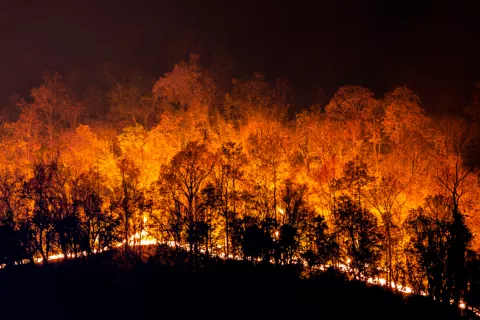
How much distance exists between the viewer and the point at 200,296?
1689cm

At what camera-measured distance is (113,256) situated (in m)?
23.7

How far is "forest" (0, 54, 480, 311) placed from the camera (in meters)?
20.2

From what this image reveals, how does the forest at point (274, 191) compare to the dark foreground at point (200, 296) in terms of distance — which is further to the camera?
the forest at point (274, 191)

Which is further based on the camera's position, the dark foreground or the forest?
the forest

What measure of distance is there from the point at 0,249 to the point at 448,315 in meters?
22.1

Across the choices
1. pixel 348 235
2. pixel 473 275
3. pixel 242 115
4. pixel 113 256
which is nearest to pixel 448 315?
pixel 473 275

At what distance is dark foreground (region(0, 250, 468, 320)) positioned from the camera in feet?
52.1

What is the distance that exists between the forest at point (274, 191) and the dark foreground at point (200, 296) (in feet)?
4.86

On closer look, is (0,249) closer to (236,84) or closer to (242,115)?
(242,115)

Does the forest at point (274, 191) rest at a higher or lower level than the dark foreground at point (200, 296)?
higher

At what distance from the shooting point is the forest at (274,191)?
66.2 feet

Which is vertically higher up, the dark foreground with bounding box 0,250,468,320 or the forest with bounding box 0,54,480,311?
the forest with bounding box 0,54,480,311

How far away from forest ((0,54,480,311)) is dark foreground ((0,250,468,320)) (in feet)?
4.86

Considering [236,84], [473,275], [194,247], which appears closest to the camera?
[473,275]
